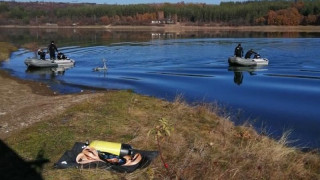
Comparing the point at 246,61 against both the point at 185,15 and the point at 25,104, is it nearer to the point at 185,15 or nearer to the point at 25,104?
the point at 25,104

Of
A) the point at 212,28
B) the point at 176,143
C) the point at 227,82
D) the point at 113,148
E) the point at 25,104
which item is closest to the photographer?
the point at 113,148

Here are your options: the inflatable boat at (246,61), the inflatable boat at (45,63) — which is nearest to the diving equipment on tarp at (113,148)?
the inflatable boat at (45,63)

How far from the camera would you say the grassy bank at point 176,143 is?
844 cm

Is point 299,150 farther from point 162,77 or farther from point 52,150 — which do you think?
point 162,77

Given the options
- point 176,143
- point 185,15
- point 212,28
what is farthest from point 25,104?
point 185,15

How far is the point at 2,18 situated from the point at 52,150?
167942mm

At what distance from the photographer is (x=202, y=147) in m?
9.73

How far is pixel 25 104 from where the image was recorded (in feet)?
54.7

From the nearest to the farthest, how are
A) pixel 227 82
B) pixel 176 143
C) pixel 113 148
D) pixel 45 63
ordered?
pixel 113 148, pixel 176 143, pixel 227 82, pixel 45 63

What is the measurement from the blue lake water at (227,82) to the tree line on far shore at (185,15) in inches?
3478

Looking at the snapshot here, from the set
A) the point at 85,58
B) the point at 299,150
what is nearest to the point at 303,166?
the point at 299,150

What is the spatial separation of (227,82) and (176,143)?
1563 centimetres

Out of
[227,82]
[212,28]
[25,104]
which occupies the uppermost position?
[212,28]

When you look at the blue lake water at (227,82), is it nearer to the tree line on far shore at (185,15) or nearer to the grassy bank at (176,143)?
the grassy bank at (176,143)
